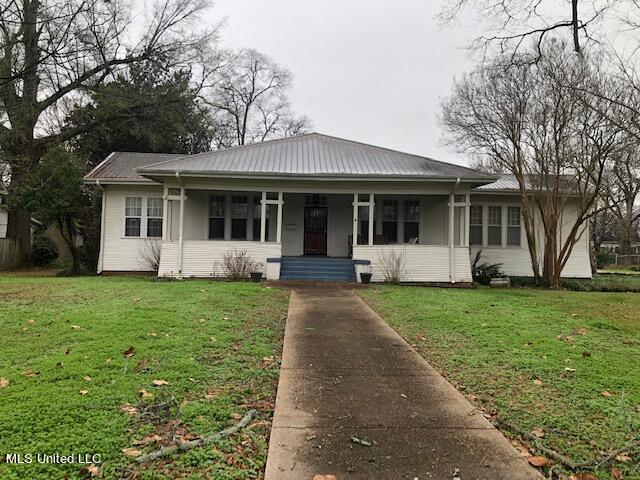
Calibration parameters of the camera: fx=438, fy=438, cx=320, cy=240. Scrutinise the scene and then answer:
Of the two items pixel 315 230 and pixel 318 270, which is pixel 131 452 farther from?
pixel 315 230

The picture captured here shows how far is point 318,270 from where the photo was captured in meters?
14.3

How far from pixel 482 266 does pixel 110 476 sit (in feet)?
49.7

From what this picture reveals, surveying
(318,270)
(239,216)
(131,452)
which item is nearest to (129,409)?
(131,452)

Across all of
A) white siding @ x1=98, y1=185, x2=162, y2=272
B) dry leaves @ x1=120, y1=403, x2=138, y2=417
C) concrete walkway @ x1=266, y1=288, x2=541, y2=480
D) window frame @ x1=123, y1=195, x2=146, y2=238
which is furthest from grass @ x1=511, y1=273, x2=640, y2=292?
dry leaves @ x1=120, y1=403, x2=138, y2=417

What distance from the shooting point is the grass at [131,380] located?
2799 millimetres

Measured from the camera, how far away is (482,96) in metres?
14.6

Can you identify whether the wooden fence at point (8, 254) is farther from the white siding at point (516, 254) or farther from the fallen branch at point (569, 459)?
the fallen branch at point (569, 459)

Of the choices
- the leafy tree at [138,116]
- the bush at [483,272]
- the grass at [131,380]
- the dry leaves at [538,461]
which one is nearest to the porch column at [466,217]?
the bush at [483,272]

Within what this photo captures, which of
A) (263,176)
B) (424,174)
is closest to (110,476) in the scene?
(263,176)

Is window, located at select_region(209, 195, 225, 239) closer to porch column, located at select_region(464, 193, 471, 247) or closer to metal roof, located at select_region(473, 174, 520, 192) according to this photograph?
porch column, located at select_region(464, 193, 471, 247)

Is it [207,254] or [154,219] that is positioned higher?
[154,219]

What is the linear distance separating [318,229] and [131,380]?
13.0 metres

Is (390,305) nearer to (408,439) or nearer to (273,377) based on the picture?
(273,377)

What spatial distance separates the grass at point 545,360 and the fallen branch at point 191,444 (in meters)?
2.08
